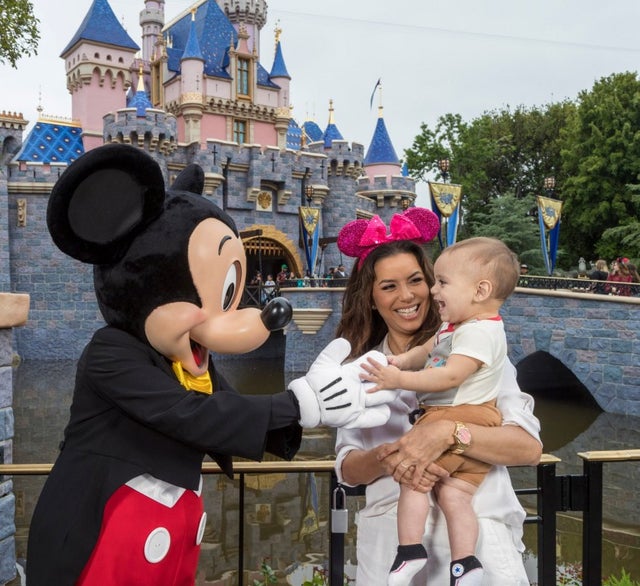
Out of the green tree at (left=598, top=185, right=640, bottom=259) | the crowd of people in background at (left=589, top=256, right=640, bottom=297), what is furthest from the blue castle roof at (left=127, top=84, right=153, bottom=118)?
the green tree at (left=598, top=185, right=640, bottom=259)

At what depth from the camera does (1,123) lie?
17328 millimetres

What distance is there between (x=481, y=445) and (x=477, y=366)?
0.62ft

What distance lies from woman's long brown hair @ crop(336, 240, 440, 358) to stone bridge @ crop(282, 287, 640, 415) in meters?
10.3

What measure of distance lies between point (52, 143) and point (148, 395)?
1902cm

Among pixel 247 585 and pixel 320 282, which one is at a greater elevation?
pixel 320 282

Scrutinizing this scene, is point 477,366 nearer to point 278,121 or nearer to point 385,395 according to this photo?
point 385,395

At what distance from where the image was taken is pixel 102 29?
19609 mm

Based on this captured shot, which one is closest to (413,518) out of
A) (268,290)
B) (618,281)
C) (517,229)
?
(618,281)

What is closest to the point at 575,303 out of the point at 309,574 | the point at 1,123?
the point at 309,574

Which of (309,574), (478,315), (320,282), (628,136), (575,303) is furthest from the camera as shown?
(628,136)

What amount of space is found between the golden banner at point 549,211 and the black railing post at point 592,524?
12346 millimetres

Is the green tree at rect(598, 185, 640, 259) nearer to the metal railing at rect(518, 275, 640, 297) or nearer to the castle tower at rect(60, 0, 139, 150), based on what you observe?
the metal railing at rect(518, 275, 640, 297)

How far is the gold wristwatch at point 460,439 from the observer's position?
5.49 feet

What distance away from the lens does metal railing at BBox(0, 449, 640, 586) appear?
2326 millimetres
